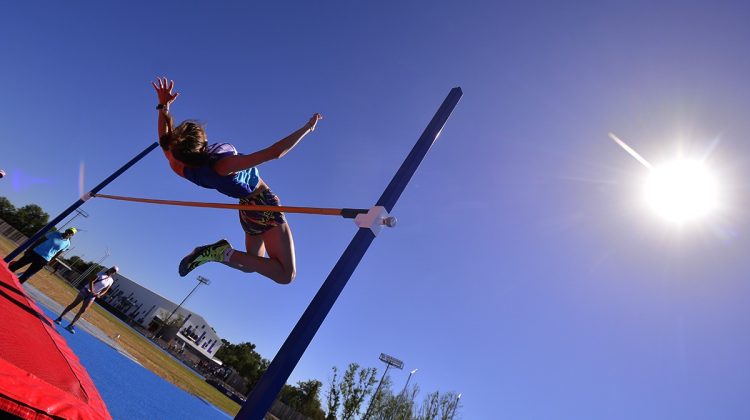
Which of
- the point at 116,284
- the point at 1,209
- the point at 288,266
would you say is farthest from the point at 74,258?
the point at 288,266

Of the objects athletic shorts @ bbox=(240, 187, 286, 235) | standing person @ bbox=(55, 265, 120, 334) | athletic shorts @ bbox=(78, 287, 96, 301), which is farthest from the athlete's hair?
athletic shorts @ bbox=(78, 287, 96, 301)

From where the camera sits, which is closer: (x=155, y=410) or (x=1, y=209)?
(x=155, y=410)

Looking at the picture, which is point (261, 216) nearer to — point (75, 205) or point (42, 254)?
point (75, 205)

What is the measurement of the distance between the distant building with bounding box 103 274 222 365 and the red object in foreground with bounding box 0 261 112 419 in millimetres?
63052

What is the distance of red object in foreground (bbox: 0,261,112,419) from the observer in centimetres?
136

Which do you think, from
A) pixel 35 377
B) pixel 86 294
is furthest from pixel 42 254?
pixel 35 377

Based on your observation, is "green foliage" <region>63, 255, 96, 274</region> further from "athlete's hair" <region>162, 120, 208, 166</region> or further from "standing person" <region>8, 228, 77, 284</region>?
"athlete's hair" <region>162, 120, 208, 166</region>

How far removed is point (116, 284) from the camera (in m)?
64.3

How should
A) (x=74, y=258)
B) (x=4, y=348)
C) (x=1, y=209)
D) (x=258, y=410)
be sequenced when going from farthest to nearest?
(x=74, y=258) < (x=1, y=209) < (x=258, y=410) < (x=4, y=348)

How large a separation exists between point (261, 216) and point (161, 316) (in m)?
67.1

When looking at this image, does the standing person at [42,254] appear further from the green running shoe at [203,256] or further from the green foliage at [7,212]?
the green foliage at [7,212]

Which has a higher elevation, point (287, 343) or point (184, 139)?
point (184, 139)

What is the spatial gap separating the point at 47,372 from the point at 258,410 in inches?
41.6

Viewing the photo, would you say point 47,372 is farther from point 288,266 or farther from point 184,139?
point 184,139
